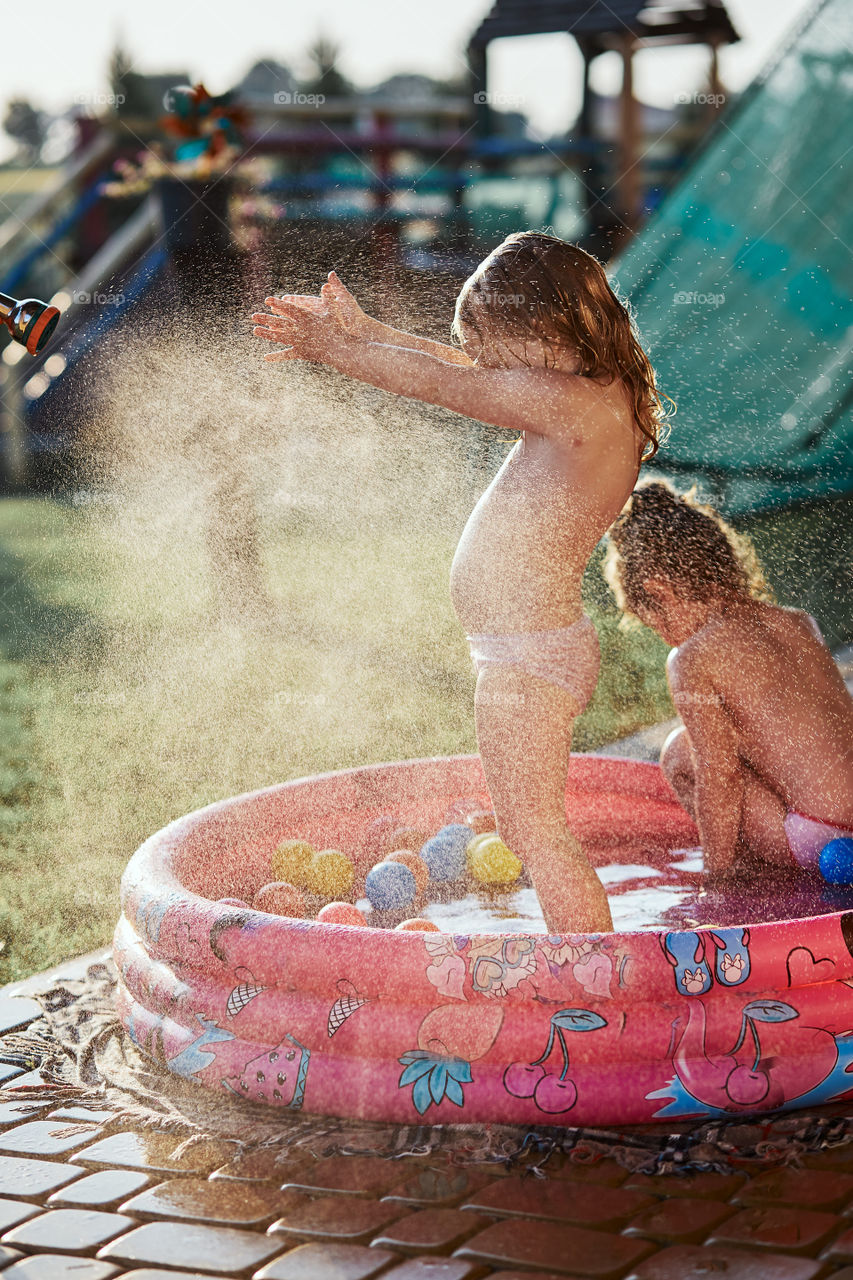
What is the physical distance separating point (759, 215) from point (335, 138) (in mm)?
3052

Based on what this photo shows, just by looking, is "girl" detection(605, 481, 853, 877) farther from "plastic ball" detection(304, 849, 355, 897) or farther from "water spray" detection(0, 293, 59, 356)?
"water spray" detection(0, 293, 59, 356)

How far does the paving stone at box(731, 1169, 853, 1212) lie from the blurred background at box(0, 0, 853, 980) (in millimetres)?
1485

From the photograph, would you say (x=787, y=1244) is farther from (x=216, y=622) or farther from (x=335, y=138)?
(x=335, y=138)

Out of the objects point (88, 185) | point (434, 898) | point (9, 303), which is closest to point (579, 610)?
point (434, 898)

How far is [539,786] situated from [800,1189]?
0.75 meters

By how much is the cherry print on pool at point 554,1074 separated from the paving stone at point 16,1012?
0.93 metres

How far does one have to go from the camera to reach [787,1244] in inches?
60.6

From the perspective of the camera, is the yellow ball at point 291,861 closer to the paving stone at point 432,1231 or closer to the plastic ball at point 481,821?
the plastic ball at point 481,821

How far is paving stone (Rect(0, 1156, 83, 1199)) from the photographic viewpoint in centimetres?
177

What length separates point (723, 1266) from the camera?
1.50 meters

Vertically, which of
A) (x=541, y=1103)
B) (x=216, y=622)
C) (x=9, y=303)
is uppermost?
(x=9, y=303)

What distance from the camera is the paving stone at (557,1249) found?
1.52 m

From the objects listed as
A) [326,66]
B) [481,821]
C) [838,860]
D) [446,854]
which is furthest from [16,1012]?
[326,66]

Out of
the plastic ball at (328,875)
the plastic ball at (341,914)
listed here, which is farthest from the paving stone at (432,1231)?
the plastic ball at (328,875)
